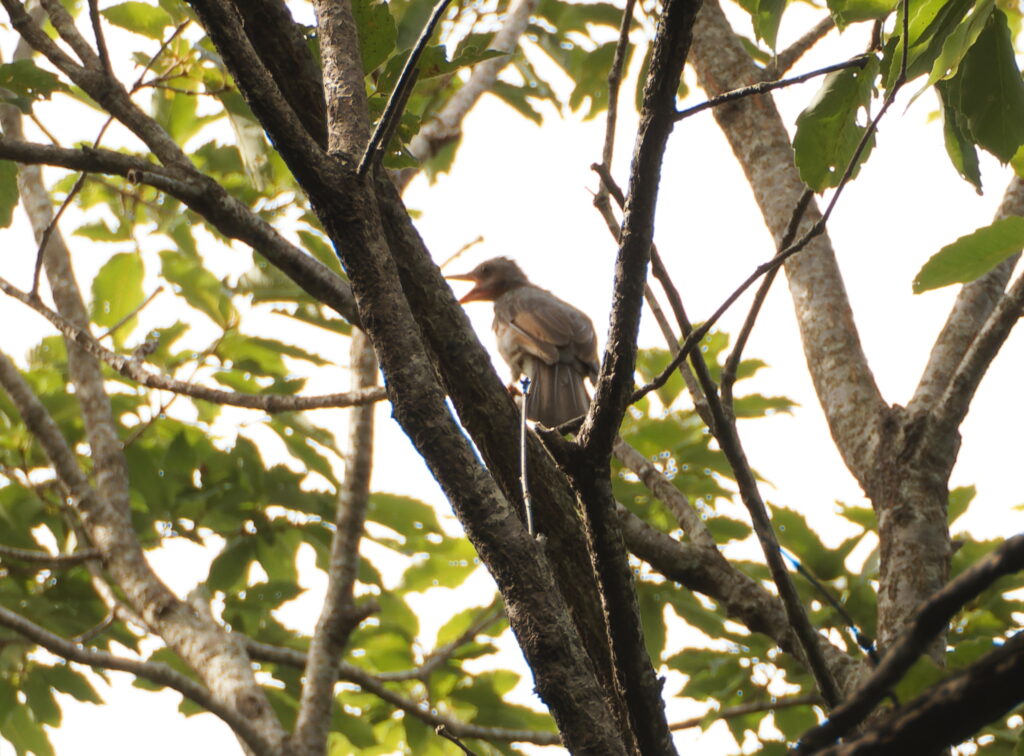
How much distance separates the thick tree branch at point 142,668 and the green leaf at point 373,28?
1749 millimetres

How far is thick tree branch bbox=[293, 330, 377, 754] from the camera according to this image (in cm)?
357

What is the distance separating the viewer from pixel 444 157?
6.01m

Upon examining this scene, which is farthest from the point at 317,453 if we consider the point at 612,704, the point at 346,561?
the point at 612,704

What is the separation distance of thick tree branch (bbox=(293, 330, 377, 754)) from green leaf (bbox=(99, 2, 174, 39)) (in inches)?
54.6

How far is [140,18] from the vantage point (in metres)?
3.87

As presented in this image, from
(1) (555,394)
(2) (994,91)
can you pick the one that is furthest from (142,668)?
(1) (555,394)

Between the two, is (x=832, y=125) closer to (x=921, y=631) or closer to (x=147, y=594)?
(x=921, y=631)

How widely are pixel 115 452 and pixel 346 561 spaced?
1.10 metres

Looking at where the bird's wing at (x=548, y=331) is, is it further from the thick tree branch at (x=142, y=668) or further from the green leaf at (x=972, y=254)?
the green leaf at (x=972, y=254)

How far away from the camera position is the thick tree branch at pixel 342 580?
357cm

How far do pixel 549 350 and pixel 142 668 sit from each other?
15.7 feet

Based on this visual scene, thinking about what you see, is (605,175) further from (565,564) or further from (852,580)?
(852,580)

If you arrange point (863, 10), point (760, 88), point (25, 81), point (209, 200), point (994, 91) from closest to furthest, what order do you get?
point (760, 88)
point (994, 91)
point (863, 10)
point (209, 200)
point (25, 81)

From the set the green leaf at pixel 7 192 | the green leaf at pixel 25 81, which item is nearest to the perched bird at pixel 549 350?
the green leaf at pixel 7 192
